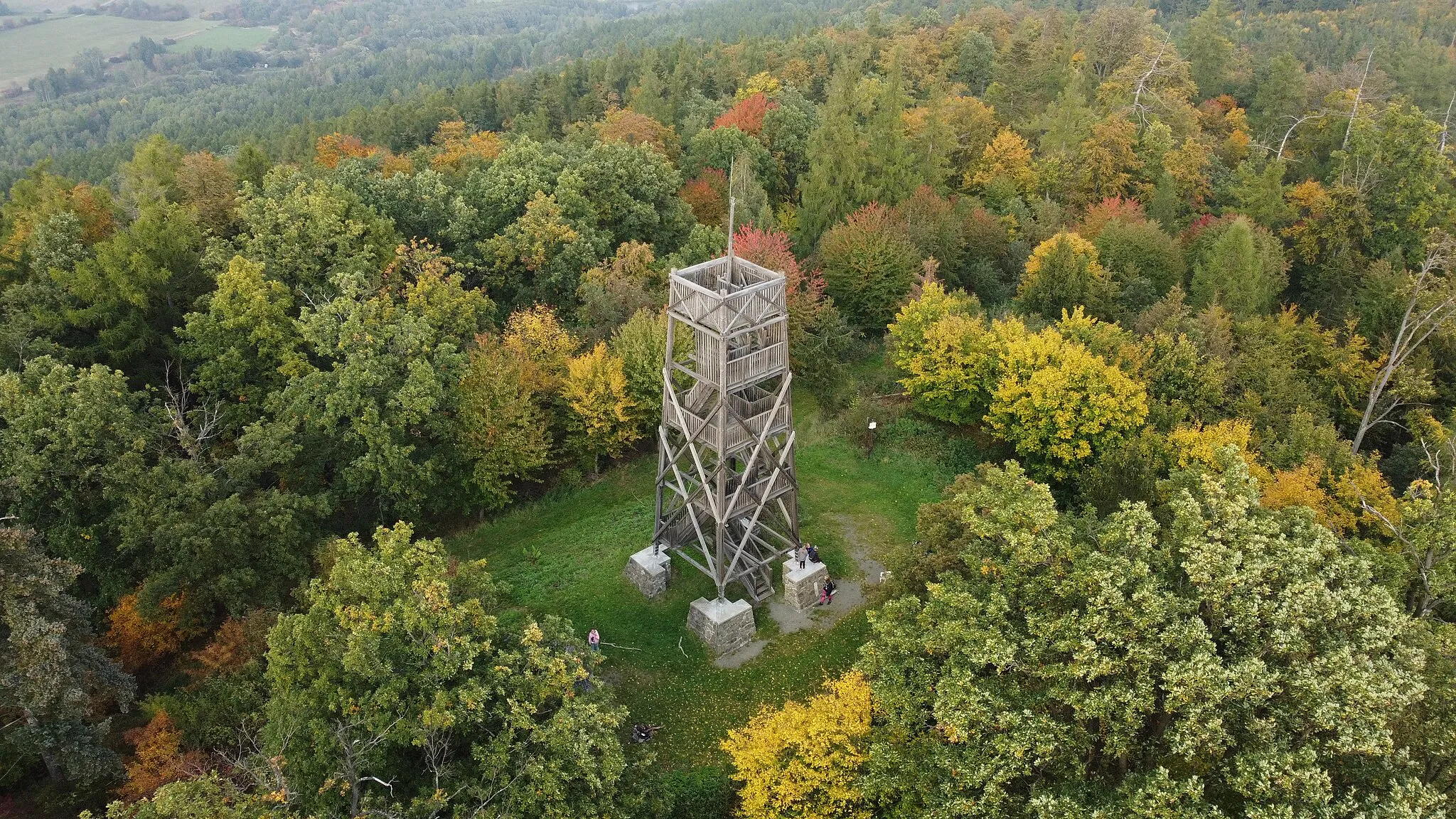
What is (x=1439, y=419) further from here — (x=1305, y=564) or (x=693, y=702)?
(x=693, y=702)

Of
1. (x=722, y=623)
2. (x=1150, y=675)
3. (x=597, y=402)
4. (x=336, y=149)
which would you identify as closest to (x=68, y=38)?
(x=336, y=149)

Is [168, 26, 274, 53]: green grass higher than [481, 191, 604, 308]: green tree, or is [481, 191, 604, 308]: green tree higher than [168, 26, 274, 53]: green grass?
[481, 191, 604, 308]: green tree

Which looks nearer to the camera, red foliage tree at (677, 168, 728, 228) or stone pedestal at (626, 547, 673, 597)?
stone pedestal at (626, 547, 673, 597)

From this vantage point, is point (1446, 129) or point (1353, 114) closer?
point (1446, 129)

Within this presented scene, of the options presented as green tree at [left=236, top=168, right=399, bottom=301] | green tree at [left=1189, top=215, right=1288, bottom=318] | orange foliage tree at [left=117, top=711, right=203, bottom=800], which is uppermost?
green tree at [left=236, top=168, right=399, bottom=301]

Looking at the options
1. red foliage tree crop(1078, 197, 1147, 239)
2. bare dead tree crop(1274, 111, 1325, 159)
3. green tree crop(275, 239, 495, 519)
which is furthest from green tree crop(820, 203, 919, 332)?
bare dead tree crop(1274, 111, 1325, 159)

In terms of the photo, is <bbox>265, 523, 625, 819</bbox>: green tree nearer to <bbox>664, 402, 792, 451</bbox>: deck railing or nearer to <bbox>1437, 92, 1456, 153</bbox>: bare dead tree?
<bbox>664, 402, 792, 451</bbox>: deck railing

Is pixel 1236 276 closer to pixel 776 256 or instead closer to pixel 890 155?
pixel 890 155
